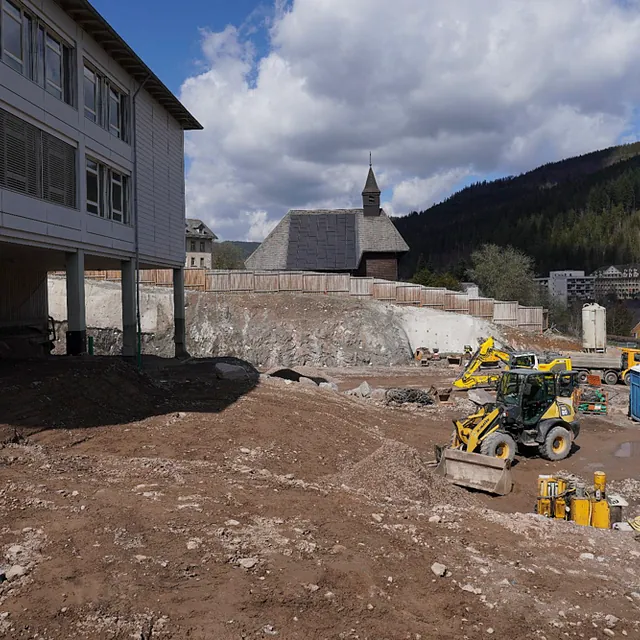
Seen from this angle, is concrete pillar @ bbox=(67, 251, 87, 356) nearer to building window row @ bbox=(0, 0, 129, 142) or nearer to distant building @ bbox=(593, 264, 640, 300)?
building window row @ bbox=(0, 0, 129, 142)

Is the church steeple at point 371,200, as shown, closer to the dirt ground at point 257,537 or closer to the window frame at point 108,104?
the window frame at point 108,104

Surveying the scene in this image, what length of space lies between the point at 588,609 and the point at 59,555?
5.70 m

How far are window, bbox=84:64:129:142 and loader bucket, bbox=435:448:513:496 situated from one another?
567 inches

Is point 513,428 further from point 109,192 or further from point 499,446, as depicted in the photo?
point 109,192

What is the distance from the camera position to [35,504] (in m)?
7.60

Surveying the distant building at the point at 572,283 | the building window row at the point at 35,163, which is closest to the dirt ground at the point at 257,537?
the building window row at the point at 35,163

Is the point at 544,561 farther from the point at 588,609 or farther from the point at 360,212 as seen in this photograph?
the point at 360,212

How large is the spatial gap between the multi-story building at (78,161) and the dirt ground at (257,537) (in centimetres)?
449

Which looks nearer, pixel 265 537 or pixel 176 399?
pixel 265 537

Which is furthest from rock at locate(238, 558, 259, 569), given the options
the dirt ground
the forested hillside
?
the forested hillside

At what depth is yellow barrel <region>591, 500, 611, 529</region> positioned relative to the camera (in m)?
9.65

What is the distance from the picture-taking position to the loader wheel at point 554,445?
14.3 m

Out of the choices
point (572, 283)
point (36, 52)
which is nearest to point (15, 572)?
point (36, 52)

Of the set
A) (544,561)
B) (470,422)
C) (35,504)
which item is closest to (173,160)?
(470,422)
